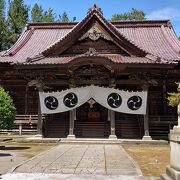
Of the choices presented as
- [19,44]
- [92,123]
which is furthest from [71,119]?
[19,44]

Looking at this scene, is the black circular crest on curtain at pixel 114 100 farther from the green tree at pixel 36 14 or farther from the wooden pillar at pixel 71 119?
the green tree at pixel 36 14

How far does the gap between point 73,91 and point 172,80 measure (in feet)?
21.6

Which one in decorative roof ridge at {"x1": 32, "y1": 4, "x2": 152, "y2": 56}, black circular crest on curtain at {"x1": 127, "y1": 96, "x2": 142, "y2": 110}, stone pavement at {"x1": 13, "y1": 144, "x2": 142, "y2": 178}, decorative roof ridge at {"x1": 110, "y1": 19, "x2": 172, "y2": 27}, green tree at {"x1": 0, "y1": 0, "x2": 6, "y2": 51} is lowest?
stone pavement at {"x1": 13, "y1": 144, "x2": 142, "y2": 178}

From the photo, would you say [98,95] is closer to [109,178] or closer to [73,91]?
[73,91]

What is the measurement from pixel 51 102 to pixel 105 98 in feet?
9.97

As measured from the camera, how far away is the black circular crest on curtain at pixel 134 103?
18.3 m

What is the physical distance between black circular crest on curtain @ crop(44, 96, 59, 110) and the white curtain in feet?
0.44

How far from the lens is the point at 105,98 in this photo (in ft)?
60.3

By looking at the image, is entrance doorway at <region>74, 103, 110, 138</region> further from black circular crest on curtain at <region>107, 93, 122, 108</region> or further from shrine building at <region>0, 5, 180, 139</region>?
black circular crest on curtain at <region>107, 93, 122, 108</region>

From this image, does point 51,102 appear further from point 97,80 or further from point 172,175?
point 172,175

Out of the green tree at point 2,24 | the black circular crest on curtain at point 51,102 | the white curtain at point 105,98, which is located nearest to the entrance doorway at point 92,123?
the white curtain at point 105,98

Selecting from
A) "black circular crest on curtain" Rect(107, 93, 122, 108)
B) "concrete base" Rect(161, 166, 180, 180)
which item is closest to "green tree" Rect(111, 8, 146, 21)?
"black circular crest on curtain" Rect(107, 93, 122, 108)

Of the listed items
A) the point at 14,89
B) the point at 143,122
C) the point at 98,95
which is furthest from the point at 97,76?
the point at 14,89

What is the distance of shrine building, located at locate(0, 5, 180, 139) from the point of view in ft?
59.0
